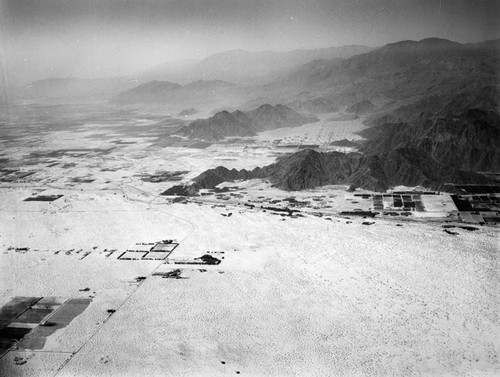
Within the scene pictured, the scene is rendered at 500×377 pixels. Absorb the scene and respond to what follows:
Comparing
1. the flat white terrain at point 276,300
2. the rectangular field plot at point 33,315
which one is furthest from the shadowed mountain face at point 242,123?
the rectangular field plot at point 33,315

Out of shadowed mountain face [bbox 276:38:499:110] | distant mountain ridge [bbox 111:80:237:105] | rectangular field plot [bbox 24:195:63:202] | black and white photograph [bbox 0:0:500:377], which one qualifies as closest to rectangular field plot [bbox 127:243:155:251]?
black and white photograph [bbox 0:0:500:377]

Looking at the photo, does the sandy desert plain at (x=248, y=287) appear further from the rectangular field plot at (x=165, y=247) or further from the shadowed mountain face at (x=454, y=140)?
the shadowed mountain face at (x=454, y=140)

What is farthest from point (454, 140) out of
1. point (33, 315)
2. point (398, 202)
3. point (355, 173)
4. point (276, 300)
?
point (33, 315)

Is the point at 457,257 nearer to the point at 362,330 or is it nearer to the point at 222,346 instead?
the point at 362,330

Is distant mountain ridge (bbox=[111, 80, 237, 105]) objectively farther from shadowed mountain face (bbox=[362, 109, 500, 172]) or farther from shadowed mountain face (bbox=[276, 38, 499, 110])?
shadowed mountain face (bbox=[362, 109, 500, 172])

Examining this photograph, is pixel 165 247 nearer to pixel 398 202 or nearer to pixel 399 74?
pixel 398 202
